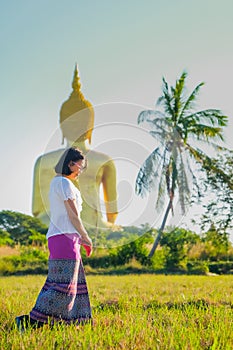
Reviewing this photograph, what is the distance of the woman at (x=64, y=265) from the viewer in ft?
13.0

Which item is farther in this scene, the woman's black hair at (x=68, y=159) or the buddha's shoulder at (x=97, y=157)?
the buddha's shoulder at (x=97, y=157)

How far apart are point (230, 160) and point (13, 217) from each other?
22.1 metres

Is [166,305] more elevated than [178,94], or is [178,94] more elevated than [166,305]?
[178,94]

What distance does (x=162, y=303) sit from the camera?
221 inches

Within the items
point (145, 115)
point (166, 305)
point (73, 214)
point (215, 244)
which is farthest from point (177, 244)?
point (73, 214)

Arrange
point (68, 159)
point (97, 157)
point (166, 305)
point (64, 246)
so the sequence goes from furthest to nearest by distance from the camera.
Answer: point (97, 157) < point (166, 305) < point (68, 159) < point (64, 246)

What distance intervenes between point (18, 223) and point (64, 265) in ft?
117

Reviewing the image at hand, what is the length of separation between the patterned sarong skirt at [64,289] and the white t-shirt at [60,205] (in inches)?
2.3

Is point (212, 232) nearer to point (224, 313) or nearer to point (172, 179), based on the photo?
point (172, 179)

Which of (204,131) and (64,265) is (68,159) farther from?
(204,131)

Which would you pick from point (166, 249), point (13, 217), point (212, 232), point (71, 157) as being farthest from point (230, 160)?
point (13, 217)

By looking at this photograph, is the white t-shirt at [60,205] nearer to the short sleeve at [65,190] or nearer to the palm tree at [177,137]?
the short sleeve at [65,190]

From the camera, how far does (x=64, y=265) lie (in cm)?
409

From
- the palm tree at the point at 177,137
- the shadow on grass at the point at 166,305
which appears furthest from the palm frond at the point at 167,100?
the shadow on grass at the point at 166,305
